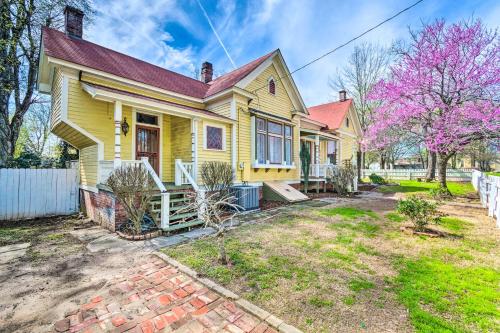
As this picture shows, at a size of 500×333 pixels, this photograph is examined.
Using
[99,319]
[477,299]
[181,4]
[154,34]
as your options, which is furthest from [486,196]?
[154,34]

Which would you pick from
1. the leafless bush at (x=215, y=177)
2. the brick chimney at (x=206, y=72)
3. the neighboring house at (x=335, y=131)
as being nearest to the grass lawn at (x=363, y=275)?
the leafless bush at (x=215, y=177)

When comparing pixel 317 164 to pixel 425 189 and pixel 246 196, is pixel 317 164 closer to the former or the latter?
pixel 246 196

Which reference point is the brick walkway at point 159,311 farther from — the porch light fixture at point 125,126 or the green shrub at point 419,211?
the porch light fixture at point 125,126

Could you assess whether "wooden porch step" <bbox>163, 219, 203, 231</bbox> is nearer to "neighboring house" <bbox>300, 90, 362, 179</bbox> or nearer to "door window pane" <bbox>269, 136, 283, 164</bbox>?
"door window pane" <bbox>269, 136, 283, 164</bbox>

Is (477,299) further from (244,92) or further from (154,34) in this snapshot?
(154,34)

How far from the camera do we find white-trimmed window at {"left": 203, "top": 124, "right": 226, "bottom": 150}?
29.5ft

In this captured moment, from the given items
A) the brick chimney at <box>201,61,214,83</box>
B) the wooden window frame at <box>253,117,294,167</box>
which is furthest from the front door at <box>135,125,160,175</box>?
the brick chimney at <box>201,61,214,83</box>

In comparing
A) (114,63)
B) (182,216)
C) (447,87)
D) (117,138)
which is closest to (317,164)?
(447,87)

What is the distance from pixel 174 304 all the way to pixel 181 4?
11326mm

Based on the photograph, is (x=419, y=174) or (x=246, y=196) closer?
(x=246, y=196)

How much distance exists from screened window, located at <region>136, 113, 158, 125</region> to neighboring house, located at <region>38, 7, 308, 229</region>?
4 cm

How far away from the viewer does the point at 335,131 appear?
1809cm

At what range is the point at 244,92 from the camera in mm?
10016

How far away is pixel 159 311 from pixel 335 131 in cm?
1780
